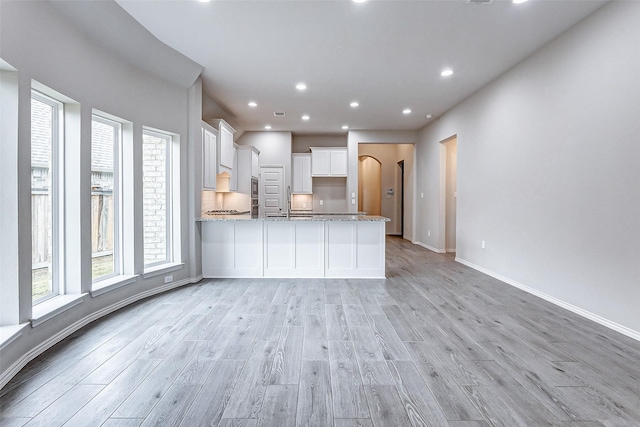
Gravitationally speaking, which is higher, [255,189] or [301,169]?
[301,169]

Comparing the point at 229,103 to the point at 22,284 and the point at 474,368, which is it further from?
the point at 474,368

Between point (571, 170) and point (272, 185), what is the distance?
6.01m

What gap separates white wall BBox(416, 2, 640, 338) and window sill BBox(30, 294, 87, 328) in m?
4.65

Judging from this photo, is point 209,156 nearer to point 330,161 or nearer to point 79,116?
point 79,116

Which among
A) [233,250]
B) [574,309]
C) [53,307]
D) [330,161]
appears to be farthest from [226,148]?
[574,309]

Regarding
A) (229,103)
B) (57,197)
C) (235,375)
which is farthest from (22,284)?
(229,103)

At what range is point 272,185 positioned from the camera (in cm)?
787

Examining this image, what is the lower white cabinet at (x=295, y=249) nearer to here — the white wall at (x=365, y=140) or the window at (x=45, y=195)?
the window at (x=45, y=195)

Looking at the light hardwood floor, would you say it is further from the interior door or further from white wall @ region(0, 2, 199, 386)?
the interior door

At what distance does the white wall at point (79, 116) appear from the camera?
217 centimetres

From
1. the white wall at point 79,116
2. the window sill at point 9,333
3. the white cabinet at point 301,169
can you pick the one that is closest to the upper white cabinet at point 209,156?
the white wall at point 79,116

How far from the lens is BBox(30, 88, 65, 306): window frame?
275 cm

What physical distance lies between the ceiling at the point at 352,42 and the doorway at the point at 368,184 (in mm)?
5168

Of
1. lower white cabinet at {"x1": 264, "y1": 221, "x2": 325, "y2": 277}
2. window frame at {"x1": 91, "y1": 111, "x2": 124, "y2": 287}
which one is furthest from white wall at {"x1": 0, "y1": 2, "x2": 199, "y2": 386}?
lower white cabinet at {"x1": 264, "y1": 221, "x2": 325, "y2": 277}
